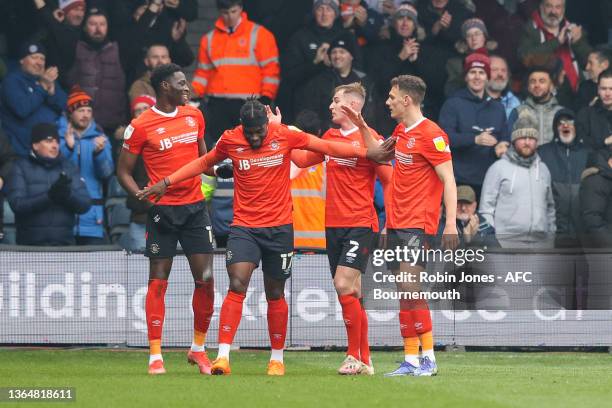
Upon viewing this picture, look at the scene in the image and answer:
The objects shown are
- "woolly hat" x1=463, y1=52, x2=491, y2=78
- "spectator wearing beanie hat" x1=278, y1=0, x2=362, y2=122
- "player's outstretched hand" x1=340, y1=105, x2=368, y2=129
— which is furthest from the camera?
"spectator wearing beanie hat" x1=278, y1=0, x2=362, y2=122

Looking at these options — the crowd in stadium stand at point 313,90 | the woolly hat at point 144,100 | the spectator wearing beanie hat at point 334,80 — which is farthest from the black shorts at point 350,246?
the spectator wearing beanie hat at point 334,80

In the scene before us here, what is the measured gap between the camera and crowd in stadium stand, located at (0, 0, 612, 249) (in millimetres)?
16969

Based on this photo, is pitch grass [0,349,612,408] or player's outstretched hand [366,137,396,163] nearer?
pitch grass [0,349,612,408]

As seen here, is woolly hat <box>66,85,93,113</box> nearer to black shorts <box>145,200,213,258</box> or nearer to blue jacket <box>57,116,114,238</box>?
blue jacket <box>57,116,114,238</box>

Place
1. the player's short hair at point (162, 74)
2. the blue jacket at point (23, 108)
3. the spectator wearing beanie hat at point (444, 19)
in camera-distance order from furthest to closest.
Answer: the spectator wearing beanie hat at point (444, 19)
the blue jacket at point (23, 108)
the player's short hair at point (162, 74)

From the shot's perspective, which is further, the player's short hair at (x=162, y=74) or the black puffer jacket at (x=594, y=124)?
the black puffer jacket at (x=594, y=124)

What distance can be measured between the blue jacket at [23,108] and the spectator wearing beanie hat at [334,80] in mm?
3131

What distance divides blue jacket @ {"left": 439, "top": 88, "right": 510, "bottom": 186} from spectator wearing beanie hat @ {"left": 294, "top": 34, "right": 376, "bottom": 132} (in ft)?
3.34

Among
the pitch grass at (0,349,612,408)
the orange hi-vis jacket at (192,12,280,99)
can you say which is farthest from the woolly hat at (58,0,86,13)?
Result: the pitch grass at (0,349,612,408)

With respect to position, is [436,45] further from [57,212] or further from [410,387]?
[410,387]

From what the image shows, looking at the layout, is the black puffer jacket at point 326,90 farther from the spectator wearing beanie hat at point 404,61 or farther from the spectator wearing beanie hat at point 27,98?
the spectator wearing beanie hat at point 27,98

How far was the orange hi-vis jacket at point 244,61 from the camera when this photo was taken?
60.1 feet

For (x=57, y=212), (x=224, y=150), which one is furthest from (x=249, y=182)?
(x=57, y=212)

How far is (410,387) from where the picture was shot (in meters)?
11.4
